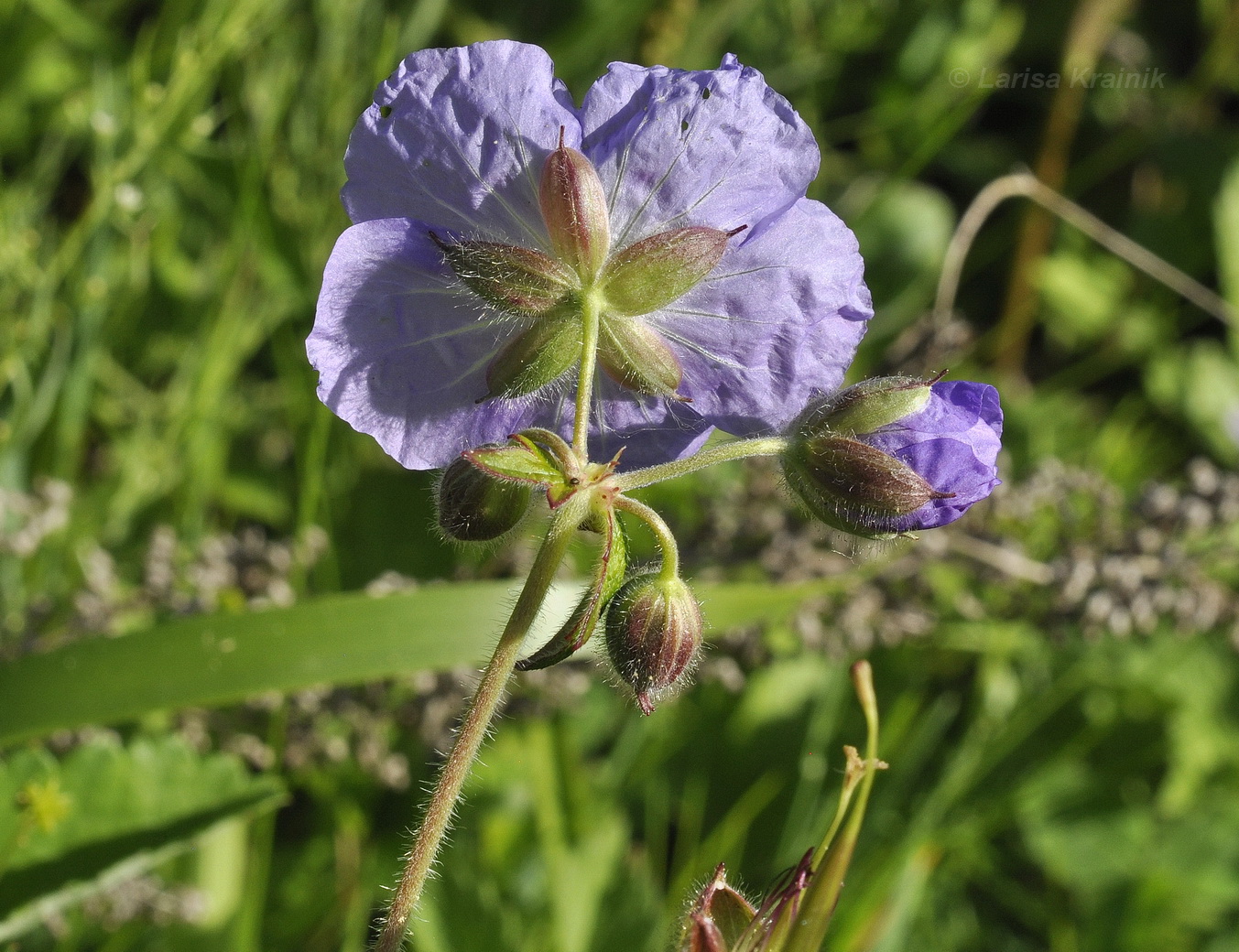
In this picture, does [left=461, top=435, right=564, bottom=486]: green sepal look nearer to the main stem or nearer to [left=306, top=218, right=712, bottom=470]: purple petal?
the main stem

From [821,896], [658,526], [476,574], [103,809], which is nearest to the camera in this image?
[821,896]

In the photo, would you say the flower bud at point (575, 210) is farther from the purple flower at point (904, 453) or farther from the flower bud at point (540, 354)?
the purple flower at point (904, 453)

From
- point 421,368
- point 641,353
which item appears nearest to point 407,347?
point 421,368

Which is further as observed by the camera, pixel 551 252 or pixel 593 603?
pixel 551 252

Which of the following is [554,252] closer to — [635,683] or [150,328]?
[635,683]

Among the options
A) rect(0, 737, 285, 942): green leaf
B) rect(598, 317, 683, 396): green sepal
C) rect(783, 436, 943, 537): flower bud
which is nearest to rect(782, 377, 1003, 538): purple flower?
rect(783, 436, 943, 537): flower bud

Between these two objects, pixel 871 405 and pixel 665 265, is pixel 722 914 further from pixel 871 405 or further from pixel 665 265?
pixel 665 265

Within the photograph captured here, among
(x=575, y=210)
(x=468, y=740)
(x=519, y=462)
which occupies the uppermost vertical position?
(x=575, y=210)
